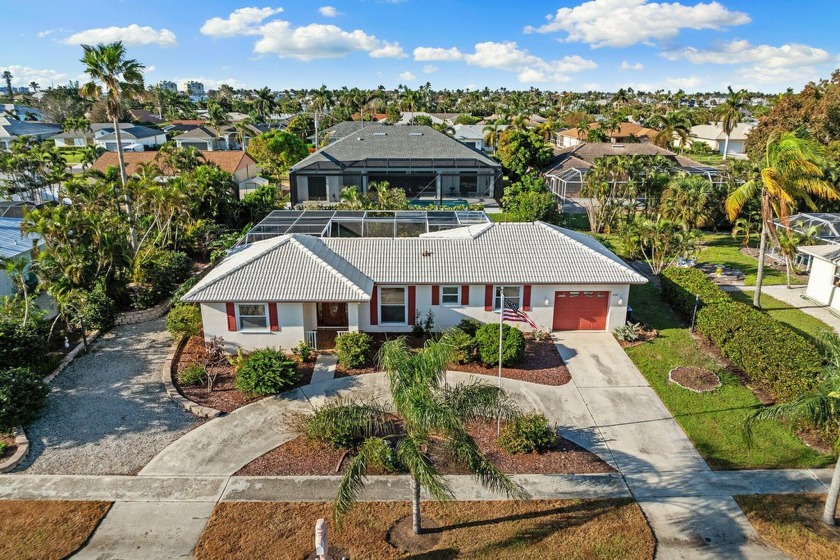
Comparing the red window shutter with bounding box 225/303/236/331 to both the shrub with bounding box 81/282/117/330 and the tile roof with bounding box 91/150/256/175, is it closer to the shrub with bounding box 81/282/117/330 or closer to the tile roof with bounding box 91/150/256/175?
the shrub with bounding box 81/282/117/330

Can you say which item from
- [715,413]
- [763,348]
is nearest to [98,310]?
[715,413]

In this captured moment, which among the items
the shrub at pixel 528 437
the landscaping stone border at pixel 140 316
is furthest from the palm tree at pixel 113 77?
the shrub at pixel 528 437

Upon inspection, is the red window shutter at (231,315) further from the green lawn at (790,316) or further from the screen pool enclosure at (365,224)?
the green lawn at (790,316)

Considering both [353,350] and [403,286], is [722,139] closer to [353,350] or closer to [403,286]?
[403,286]

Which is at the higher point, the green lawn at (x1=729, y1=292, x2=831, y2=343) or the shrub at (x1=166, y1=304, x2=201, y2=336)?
the shrub at (x1=166, y1=304, x2=201, y2=336)

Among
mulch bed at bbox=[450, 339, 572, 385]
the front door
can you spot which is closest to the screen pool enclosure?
the front door

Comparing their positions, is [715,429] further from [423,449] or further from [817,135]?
[817,135]

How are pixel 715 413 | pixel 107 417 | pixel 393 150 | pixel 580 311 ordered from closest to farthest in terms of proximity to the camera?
1. pixel 107 417
2. pixel 715 413
3. pixel 580 311
4. pixel 393 150
